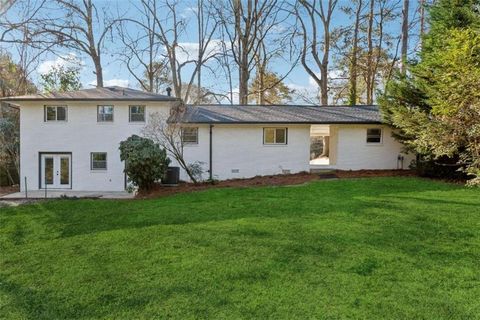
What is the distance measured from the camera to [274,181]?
14.9m

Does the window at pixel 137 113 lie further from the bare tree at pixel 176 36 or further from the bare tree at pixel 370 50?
the bare tree at pixel 370 50

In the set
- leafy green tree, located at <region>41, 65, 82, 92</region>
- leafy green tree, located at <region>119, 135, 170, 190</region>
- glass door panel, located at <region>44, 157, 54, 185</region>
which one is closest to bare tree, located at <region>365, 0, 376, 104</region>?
leafy green tree, located at <region>119, 135, 170, 190</region>

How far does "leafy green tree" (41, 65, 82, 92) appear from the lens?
24953 mm

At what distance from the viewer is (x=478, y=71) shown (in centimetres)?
700

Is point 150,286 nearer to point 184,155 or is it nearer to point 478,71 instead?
point 478,71

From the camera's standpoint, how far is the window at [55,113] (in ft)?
56.0

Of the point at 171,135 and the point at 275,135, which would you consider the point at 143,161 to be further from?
the point at 275,135

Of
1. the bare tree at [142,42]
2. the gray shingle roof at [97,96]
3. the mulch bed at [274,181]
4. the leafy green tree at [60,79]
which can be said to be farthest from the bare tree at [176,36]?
the mulch bed at [274,181]

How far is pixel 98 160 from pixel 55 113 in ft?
10.6

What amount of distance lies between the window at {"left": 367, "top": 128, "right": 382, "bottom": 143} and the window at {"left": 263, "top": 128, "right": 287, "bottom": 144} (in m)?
4.38

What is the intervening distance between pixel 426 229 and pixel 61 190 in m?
16.1

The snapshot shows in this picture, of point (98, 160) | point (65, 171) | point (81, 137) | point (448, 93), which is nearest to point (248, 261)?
point (448, 93)

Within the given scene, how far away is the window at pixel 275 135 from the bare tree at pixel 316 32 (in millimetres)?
10219

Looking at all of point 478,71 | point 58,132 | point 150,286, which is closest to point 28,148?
point 58,132
